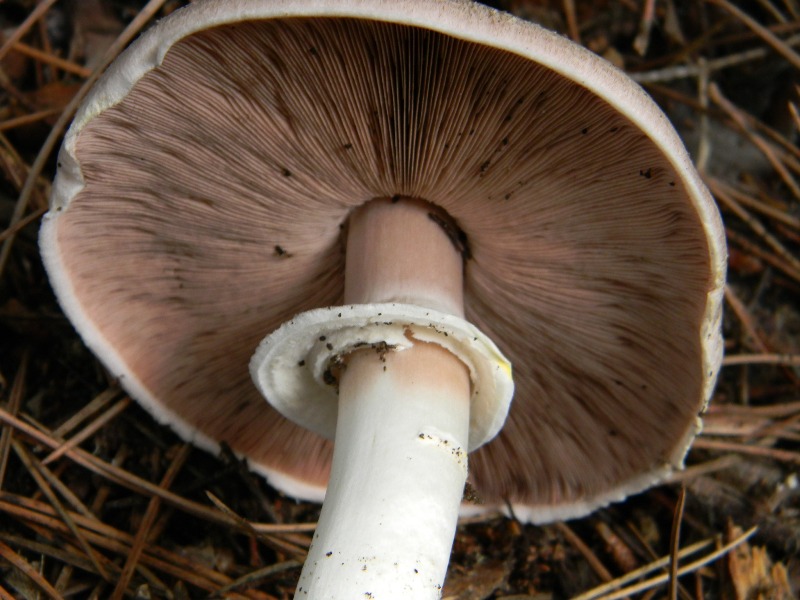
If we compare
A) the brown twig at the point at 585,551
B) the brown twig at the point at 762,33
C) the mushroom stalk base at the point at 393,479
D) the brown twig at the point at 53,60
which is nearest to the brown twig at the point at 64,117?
the brown twig at the point at 53,60

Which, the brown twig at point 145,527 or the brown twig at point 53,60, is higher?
the brown twig at point 53,60

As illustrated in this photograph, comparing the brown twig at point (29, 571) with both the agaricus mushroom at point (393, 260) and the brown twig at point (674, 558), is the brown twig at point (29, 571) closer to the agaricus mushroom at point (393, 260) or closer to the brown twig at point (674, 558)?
the agaricus mushroom at point (393, 260)

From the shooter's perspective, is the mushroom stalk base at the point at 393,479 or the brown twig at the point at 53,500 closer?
the mushroom stalk base at the point at 393,479

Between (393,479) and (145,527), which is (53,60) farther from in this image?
(393,479)

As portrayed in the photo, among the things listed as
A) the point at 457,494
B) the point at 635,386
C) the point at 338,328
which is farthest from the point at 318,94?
the point at 635,386

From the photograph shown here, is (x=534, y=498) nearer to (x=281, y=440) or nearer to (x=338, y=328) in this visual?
(x=281, y=440)

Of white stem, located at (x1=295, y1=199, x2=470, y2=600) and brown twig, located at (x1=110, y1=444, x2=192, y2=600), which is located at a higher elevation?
white stem, located at (x1=295, y1=199, x2=470, y2=600)

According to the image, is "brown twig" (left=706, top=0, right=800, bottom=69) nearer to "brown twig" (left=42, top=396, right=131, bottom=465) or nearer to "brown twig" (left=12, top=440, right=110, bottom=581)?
"brown twig" (left=42, top=396, right=131, bottom=465)

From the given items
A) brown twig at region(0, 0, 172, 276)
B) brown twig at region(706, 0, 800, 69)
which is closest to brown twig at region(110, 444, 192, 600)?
brown twig at region(0, 0, 172, 276)
